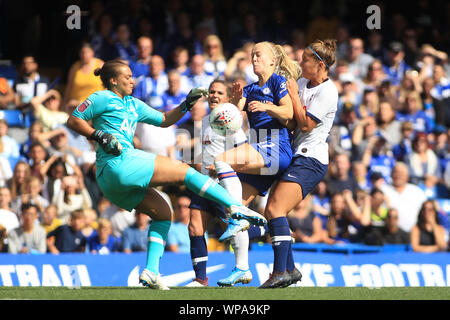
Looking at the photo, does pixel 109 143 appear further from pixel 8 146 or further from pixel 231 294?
pixel 8 146

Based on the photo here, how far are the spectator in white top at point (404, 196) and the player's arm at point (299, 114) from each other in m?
4.85

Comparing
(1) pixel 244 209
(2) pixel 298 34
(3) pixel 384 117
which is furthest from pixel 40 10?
(1) pixel 244 209

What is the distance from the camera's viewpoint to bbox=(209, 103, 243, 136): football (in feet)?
25.2

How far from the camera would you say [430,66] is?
14922mm

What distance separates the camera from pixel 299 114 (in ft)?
24.9

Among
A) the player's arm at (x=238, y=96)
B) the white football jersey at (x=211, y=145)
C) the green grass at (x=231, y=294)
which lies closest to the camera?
the green grass at (x=231, y=294)

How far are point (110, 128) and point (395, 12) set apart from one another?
1032cm

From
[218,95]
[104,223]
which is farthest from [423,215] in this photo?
[218,95]

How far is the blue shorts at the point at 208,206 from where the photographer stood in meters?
8.12

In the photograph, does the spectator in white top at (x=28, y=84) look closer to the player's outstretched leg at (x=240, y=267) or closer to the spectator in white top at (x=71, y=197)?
the spectator in white top at (x=71, y=197)

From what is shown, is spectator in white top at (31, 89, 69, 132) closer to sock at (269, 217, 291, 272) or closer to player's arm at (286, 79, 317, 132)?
player's arm at (286, 79, 317, 132)

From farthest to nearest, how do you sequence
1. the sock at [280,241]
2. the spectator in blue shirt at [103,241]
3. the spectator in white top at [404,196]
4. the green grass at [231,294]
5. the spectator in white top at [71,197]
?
the spectator in white top at [404,196] < the spectator in white top at [71,197] < the spectator in blue shirt at [103,241] < the sock at [280,241] < the green grass at [231,294]

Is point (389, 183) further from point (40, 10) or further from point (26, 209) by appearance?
point (40, 10)

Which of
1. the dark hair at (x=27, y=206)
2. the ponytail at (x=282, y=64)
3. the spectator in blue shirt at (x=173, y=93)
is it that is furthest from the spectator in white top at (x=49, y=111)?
the ponytail at (x=282, y=64)
